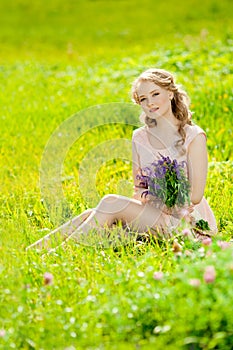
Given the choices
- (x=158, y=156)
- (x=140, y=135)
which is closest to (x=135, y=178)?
(x=158, y=156)

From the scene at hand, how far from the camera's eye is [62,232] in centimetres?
438

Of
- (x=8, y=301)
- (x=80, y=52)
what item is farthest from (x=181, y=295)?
(x=80, y=52)

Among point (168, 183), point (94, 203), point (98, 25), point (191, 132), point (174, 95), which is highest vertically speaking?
point (98, 25)

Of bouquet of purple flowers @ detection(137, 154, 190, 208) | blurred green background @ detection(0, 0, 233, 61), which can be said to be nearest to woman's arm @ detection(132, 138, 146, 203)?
bouquet of purple flowers @ detection(137, 154, 190, 208)

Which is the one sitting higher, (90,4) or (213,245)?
(90,4)

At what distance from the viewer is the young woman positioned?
4301 millimetres

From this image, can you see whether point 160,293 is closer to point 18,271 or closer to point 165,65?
point 18,271

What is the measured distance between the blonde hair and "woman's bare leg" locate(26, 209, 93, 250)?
0.73 metres

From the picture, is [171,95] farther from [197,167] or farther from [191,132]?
[197,167]

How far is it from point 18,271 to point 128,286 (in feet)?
1.86

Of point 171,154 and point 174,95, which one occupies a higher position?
point 174,95

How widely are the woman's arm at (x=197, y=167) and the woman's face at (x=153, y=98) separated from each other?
11.1 inches

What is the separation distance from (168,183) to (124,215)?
370 millimetres

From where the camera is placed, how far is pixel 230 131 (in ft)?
22.0
